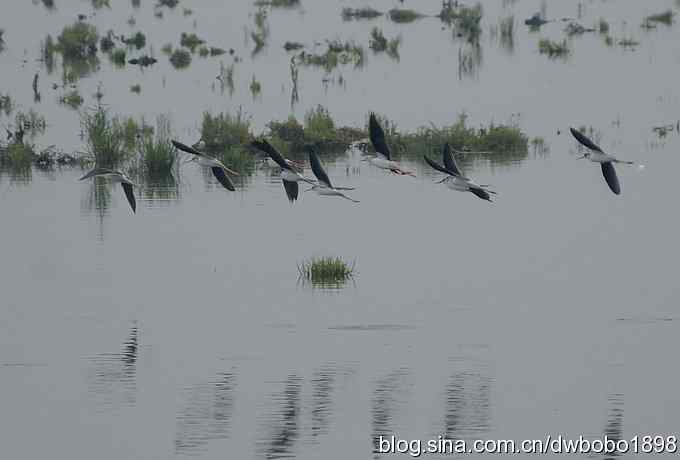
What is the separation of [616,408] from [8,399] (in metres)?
5.46

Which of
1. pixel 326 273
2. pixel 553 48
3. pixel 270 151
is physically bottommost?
pixel 553 48

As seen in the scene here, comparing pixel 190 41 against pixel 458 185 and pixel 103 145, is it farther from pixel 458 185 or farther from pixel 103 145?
pixel 458 185

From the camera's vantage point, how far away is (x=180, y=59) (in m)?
51.3

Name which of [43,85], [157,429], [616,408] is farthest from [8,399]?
[43,85]

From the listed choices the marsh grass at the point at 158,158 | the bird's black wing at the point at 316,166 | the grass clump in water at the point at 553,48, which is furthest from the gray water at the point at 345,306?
the grass clump in water at the point at 553,48

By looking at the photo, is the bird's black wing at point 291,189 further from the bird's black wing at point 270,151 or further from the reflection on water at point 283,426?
the reflection on water at point 283,426

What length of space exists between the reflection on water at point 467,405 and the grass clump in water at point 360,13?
171 feet

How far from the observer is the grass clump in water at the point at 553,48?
172 ft

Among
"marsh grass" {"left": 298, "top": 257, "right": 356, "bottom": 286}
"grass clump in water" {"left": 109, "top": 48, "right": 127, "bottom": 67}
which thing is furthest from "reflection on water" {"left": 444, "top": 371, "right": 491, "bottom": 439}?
"grass clump in water" {"left": 109, "top": 48, "right": 127, "bottom": 67}

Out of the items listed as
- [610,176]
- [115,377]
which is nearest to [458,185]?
[610,176]

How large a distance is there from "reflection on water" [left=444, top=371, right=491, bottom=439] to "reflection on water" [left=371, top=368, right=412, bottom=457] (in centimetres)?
41

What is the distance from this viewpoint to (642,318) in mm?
19625

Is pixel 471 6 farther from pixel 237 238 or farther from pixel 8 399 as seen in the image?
pixel 8 399

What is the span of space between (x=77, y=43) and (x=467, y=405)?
130 ft
